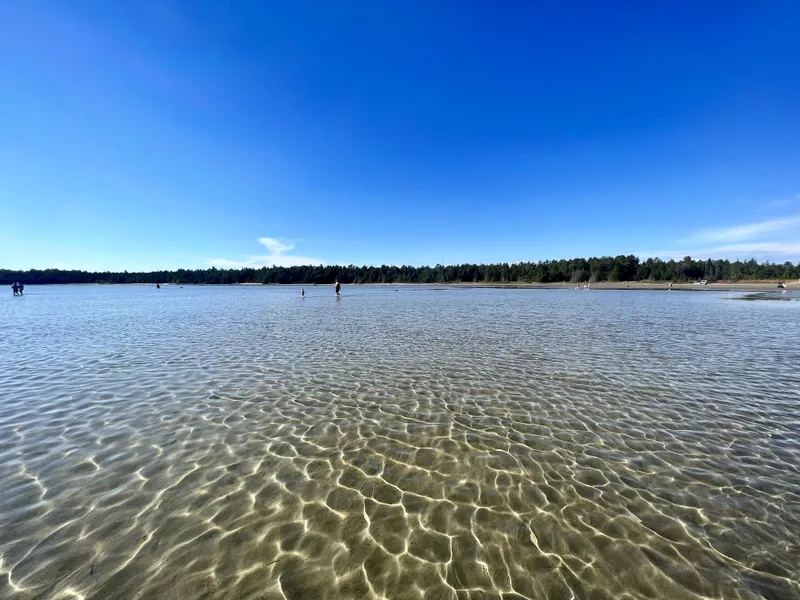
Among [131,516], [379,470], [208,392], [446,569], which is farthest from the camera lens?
[208,392]

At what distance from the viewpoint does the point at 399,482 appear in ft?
19.2

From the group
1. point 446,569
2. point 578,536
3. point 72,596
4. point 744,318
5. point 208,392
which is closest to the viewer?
point 72,596

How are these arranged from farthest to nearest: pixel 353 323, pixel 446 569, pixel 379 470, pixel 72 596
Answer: pixel 353 323 < pixel 379 470 < pixel 446 569 < pixel 72 596

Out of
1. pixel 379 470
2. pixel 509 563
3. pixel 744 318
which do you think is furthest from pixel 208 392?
pixel 744 318

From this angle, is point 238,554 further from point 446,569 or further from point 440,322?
point 440,322

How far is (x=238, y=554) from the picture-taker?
168 inches

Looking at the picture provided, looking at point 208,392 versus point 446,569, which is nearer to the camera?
point 446,569

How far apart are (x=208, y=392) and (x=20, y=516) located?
17.8 feet

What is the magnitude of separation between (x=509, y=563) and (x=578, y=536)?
1162 millimetres

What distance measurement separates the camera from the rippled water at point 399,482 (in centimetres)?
399

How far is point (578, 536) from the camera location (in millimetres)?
4602

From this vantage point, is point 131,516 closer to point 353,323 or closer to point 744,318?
point 353,323

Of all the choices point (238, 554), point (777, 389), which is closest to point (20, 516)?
point (238, 554)

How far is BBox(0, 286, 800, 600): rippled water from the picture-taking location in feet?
13.1
